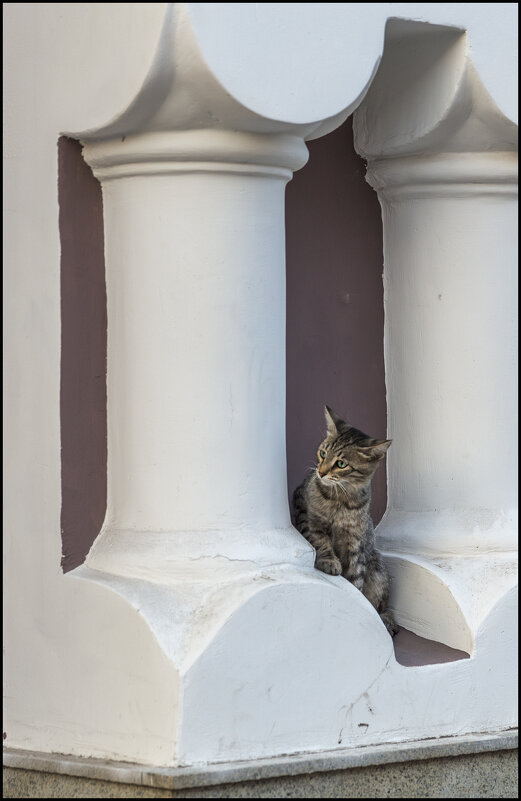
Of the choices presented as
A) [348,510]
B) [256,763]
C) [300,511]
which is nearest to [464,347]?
[348,510]

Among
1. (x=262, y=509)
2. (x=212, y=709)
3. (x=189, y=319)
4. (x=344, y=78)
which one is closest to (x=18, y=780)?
(x=212, y=709)

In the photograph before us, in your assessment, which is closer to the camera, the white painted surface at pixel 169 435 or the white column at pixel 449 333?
the white painted surface at pixel 169 435

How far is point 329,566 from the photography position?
502cm

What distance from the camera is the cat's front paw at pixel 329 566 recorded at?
5.00 metres

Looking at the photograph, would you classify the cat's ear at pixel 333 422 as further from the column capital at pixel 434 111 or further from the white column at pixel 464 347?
the column capital at pixel 434 111

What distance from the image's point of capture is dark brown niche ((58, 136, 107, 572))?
15.6 feet

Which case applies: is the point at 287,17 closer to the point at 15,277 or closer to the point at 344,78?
the point at 344,78

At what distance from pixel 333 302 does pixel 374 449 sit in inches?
24.7

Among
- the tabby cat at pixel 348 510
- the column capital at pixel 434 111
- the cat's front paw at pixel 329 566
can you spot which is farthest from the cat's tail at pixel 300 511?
the column capital at pixel 434 111

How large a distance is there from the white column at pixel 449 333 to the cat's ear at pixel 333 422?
0.98 feet

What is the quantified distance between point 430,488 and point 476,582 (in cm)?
40

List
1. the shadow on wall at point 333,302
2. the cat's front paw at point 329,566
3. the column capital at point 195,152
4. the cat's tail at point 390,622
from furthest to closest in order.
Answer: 1. the shadow on wall at point 333,302
2. the cat's tail at point 390,622
3. the cat's front paw at point 329,566
4. the column capital at point 195,152

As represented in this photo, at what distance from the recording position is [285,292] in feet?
16.9

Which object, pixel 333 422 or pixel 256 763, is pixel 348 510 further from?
pixel 256 763
